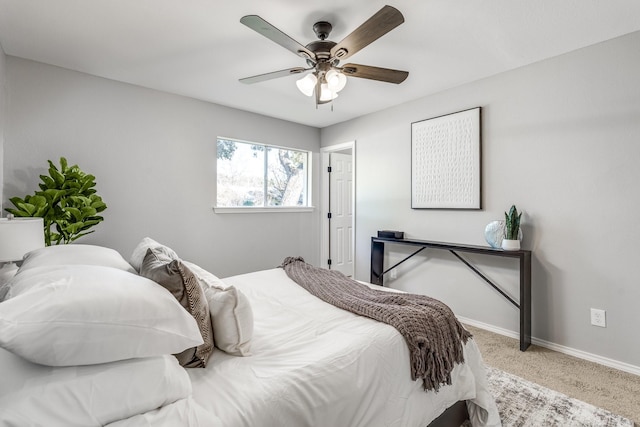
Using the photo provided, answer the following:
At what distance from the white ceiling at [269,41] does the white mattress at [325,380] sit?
195 cm

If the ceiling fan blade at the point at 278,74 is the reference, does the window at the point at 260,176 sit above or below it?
below

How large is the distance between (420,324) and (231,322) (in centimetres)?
90

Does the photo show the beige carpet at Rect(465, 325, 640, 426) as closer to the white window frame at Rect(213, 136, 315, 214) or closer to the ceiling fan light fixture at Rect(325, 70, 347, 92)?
the ceiling fan light fixture at Rect(325, 70, 347, 92)

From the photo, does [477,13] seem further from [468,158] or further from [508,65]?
[468,158]

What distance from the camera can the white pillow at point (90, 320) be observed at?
0.70m

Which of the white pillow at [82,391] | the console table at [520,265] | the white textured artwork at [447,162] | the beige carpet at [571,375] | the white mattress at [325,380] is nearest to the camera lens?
the white pillow at [82,391]

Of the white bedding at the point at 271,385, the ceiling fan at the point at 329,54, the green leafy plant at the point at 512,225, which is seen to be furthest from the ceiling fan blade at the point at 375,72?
the white bedding at the point at 271,385

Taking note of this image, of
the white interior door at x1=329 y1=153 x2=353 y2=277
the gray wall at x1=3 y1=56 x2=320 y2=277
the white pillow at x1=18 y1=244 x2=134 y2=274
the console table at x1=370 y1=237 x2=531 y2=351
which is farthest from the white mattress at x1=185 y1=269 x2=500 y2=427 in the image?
the white interior door at x1=329 y1=153 x2=353 y2=277

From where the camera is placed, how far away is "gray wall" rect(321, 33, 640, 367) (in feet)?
7.37

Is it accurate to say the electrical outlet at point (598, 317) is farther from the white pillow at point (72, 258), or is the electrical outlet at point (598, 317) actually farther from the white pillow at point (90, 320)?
the white pillow at point (72, 258)

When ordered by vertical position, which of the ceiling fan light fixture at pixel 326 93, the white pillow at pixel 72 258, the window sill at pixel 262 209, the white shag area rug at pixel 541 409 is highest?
the ceiling fan light fixture at pixel 326 93

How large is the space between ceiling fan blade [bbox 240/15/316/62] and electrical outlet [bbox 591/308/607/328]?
293 centimetres

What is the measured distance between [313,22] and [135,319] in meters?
2.10

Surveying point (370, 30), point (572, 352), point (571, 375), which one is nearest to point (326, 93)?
point (370, 30)
